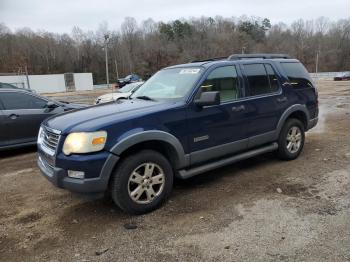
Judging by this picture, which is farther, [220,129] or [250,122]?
[250,122]

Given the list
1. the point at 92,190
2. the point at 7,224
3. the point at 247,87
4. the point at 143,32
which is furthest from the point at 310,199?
the point at 143,32

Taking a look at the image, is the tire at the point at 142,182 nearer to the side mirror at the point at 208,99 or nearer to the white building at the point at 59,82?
the side mirror at the point at 208,99

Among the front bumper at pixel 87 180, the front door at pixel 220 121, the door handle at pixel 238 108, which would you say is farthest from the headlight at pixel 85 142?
the door handle at pixel 238 108

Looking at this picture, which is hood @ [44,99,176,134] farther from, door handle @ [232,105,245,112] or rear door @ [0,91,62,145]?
rear door @ [0,91,62,145]

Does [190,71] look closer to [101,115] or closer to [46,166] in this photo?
[101,115]

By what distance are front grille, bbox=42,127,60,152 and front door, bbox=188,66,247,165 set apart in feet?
5.46

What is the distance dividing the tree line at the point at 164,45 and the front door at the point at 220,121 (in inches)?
2937

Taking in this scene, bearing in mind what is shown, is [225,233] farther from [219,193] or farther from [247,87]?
[247,87]

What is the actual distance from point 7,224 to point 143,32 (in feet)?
368

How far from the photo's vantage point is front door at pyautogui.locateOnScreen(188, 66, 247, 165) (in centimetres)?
490

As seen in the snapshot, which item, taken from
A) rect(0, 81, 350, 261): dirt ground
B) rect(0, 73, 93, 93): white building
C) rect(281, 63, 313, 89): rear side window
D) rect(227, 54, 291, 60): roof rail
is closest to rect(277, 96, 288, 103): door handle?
rect(281, 63, 313, 89): rear side window

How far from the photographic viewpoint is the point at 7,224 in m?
4.38

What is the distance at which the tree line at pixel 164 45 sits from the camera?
8831 cm

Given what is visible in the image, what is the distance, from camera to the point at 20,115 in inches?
310
